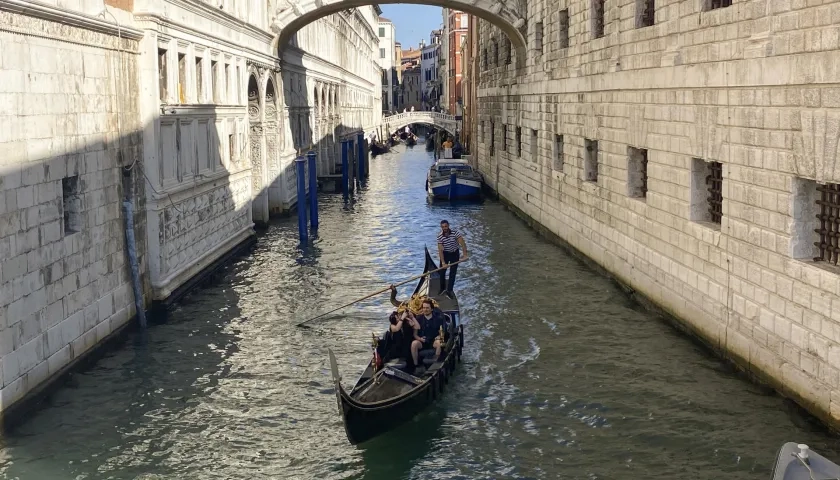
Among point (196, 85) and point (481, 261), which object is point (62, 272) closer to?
point (196, 85)

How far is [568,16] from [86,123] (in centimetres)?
1144

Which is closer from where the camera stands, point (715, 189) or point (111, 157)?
point (715, 189)

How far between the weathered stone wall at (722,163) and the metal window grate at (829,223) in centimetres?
10

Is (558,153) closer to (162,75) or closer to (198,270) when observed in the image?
→ (198,270)

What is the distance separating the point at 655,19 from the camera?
1339 cm

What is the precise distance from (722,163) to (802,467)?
5680 millimetres

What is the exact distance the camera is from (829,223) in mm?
9047

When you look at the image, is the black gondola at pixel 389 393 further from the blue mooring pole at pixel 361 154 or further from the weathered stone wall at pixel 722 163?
the blue mooring pole at pixel 361 154

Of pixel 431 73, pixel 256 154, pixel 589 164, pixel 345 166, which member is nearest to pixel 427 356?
pixel 589 164

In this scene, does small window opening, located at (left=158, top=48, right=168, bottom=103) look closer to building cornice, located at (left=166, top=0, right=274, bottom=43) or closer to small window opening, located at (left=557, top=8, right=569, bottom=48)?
building cornice, located at (left=166, top=0, right=274, bottom=43)

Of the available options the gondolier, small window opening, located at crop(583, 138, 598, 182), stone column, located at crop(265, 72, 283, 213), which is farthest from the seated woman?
stone column, located at crop(265, 72, 283, 213)

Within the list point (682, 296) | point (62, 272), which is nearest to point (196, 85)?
point (62, 272)

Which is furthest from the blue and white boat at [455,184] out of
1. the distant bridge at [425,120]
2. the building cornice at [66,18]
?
the distant bridge at [425,120]

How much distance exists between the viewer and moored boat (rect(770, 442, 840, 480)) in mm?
5863
